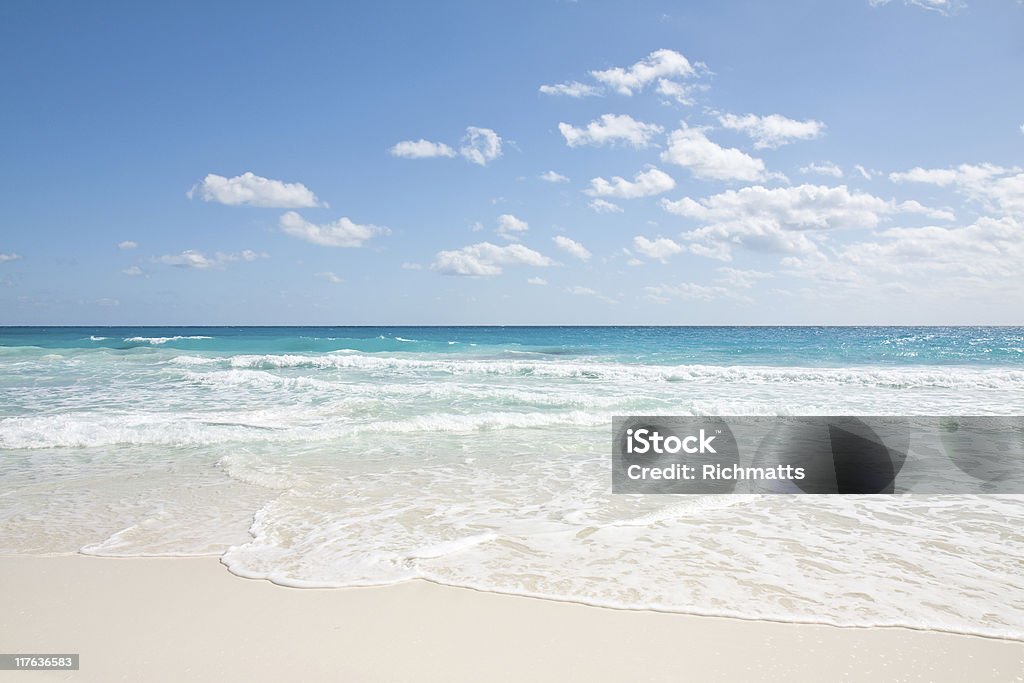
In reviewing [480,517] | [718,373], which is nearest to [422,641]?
[480,517]

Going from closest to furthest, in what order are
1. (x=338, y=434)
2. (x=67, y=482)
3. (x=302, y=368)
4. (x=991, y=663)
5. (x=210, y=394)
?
(x=991, y=663) < (x=67, y=482) < (x=338, y=434) < (x=210, y=394) < (x=302, y=368)

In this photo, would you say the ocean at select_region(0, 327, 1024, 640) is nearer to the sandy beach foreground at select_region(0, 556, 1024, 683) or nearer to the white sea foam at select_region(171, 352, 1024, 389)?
the sandy beach foreground at select_region(0, 556, 1024, 683)

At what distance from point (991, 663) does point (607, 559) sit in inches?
87.0

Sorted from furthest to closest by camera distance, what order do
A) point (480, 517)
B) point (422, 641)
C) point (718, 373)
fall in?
point (718, 373), point (480, 517), point (422, 641)

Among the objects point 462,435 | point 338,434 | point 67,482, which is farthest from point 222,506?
point 462,435

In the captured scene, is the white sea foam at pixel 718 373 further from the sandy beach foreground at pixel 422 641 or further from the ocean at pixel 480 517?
the sandy beach foreground at pixel 422 641

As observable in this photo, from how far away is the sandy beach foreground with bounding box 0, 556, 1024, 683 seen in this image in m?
2.84

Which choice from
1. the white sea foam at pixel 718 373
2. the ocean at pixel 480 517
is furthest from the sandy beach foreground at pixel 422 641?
the white sea foam at pixel 718 373

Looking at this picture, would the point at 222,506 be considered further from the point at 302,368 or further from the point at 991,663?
the point at 302,368

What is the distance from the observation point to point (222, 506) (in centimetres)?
570

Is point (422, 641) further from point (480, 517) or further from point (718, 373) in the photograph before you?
point (718, 373)

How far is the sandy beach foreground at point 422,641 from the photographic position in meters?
2.84

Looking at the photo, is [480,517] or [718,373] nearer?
[480,517]

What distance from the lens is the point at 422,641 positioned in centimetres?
314
